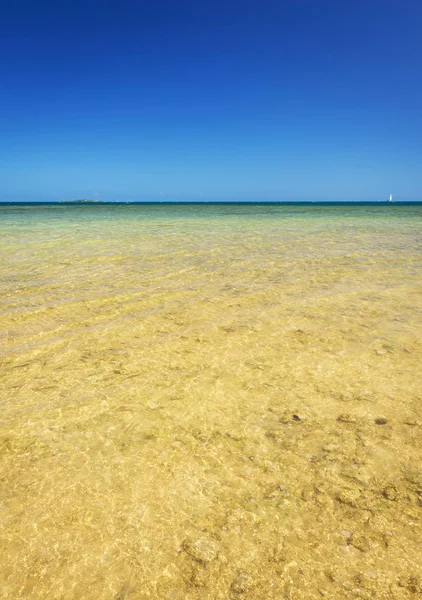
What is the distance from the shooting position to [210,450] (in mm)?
1897

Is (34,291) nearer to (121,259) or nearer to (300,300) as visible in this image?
(121,259)

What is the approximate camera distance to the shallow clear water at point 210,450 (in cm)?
131

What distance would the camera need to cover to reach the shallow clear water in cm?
131

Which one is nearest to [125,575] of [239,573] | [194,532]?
[194,532]

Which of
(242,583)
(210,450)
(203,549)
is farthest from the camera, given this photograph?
(210,450)

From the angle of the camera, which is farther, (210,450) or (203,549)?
(210,450)

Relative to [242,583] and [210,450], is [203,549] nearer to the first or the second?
[242,583]

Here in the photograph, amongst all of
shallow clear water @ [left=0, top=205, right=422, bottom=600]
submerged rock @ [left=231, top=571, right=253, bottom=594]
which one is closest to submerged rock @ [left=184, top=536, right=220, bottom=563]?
shallow clear water @ [left=0, top=205, right=422, bottom=600]

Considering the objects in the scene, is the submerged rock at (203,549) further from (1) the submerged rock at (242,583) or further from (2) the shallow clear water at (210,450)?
(1) the submerged rock at (242,583)

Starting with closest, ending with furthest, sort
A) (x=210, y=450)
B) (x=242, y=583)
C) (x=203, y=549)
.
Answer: (x=242, y=583) → (x=203, y=549) → (x=210, y=450)

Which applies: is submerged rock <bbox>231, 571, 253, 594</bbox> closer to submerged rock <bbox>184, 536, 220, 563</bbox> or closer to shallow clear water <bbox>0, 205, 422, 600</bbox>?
shallow clear water <bbox>0, 205, 422, 600</bbox>

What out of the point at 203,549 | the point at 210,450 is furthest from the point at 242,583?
the point at 210,450

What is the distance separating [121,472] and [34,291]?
3.82m

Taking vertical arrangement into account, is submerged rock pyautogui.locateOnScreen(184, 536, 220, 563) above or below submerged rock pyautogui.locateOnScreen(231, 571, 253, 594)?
above
